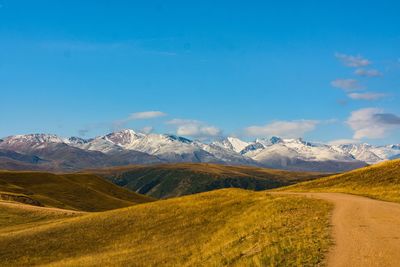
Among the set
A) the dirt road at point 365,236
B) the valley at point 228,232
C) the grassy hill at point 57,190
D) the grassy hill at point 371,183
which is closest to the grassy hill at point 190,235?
the valley at point 228,232

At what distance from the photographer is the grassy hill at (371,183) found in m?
55.2

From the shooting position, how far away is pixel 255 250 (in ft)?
90.2

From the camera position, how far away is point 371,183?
2527 inches

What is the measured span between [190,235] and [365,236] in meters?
18.9

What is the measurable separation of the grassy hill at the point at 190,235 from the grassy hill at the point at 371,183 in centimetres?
1431

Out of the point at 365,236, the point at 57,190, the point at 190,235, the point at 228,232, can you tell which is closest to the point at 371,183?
the point at 228,232

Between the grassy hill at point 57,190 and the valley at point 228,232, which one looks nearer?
the valley at point 228,232

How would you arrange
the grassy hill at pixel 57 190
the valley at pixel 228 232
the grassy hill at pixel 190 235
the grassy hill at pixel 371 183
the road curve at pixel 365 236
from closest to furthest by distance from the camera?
the road curve at pixel 365 236, the valley at pixel 228 232, the grassy hill at pixel 190 235, the grassy hill at pixel 371 183, the grassy hill at pixel 57 190

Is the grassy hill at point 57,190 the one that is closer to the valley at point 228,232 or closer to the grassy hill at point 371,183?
the valley at point 228,232

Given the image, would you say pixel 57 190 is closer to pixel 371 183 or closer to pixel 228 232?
pixel 371 183

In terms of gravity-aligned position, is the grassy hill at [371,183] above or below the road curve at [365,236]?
above

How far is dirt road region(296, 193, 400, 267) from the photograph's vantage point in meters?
22.1

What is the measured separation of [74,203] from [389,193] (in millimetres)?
79161

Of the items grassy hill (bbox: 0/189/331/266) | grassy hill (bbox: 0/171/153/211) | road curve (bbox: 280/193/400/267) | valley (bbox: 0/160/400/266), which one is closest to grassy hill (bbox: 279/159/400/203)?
valley (bbox: 0/160/400/266)
